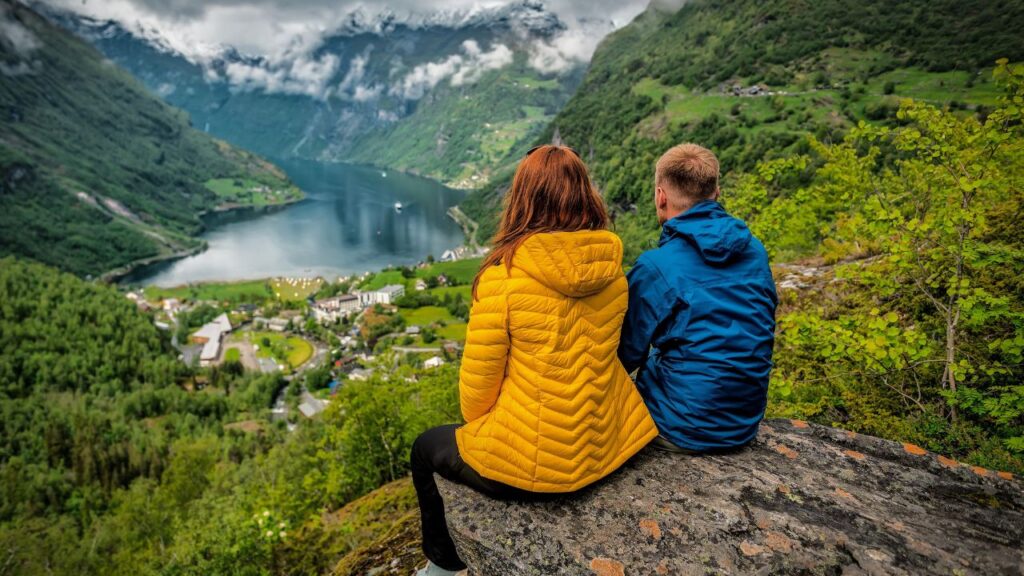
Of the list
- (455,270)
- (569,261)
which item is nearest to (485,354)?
(569,261)

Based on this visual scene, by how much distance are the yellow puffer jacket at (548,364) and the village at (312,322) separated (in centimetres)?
4919

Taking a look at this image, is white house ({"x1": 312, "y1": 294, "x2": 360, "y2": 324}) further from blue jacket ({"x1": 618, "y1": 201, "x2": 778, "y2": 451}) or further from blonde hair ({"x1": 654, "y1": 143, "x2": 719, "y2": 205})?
blonde hair ({"x1": 654, "y1": 143, "x2": 719, "y2": 205})

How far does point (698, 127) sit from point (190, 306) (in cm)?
10279

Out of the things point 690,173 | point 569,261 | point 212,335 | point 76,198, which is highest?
point 76,198

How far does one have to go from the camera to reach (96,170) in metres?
176

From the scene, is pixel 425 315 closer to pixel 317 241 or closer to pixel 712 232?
pixel 712 232

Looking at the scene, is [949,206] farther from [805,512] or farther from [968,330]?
[805,512]

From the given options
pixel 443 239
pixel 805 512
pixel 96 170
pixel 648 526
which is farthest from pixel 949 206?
pixel 96 170

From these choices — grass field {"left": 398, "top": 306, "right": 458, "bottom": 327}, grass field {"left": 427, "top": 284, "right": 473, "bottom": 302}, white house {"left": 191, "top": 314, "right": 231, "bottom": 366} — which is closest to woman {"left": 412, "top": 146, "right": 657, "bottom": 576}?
grass field {"left": 398, "top": 306, "right": 458, "bottom": 327}

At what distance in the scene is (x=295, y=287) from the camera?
96.9 meters

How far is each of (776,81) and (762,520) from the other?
9987 cm

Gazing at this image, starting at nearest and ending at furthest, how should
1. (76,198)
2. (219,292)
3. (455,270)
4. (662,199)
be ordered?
(662,199) → (455,270) → (219,292) → (76,198)

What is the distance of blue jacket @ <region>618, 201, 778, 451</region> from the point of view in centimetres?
284

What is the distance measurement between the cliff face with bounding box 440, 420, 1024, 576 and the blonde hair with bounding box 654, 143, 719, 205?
6.20ft
